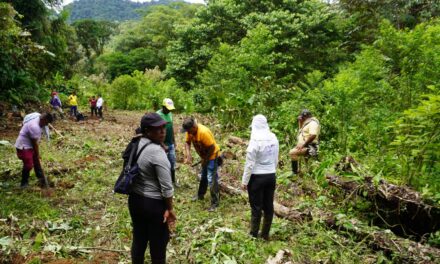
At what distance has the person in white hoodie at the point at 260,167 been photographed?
4.97 m

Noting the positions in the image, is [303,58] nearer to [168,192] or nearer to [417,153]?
[417,153]

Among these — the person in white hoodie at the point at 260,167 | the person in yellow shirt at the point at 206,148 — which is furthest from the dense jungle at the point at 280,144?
the person in white hoodie at the point at 260,167

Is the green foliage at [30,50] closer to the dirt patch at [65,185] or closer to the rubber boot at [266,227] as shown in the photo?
the dirt patch at [65,185]

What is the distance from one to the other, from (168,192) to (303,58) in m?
17.9

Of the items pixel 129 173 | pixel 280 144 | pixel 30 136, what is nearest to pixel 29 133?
pixel 30 136

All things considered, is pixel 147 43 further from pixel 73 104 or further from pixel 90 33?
pixel 73 104

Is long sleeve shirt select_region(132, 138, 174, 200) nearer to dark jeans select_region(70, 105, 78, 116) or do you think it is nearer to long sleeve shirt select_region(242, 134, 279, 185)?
long sleeve shirt select_region(242, 134, 279, 185)

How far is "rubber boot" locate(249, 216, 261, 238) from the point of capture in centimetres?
521

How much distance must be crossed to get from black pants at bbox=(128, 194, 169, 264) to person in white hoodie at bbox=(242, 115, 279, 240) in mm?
1610

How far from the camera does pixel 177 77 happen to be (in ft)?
80.7

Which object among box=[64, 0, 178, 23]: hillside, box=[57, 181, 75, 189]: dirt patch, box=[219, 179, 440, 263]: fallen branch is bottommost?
box=[219, 179, 440, 263]: fallen branch

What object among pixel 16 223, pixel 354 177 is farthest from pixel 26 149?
pixel 354 177

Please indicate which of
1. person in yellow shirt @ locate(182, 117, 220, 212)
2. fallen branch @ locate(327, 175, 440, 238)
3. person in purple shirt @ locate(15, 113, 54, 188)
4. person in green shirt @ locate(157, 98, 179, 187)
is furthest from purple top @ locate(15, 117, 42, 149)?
fallen branch @ locate(327, 175, 440, 238)

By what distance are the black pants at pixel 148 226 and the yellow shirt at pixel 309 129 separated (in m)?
4.97
